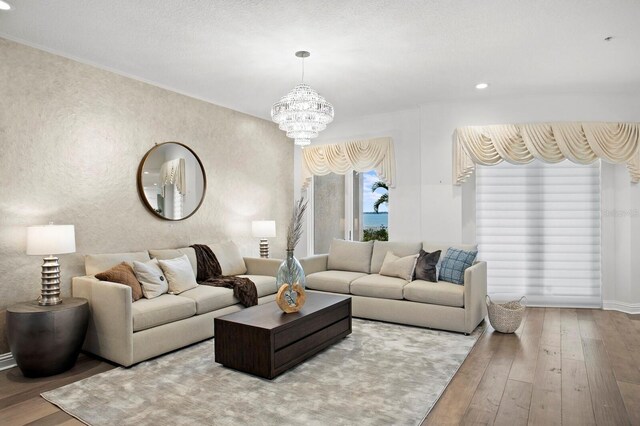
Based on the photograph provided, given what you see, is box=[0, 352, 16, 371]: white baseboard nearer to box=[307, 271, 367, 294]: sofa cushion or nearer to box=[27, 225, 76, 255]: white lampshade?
box=[27, 225, 76, 255]: white lampshade

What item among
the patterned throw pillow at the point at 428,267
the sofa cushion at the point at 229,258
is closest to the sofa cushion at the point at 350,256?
the patterned throw pillow at the point at 428,267

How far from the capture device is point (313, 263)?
211 inches

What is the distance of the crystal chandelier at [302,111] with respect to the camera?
3.62 m

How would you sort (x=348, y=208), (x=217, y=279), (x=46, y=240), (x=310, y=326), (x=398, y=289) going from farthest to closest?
(x=348, y=208) → (x=217, y=279) → (x=398, y=289) → (x=310, y=326) → (x=46, y=240)

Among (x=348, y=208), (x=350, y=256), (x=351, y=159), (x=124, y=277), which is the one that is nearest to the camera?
(x=124, y=277)

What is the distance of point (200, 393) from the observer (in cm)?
276

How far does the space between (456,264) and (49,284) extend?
3.84 metres

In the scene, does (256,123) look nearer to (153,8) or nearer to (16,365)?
(153,8)

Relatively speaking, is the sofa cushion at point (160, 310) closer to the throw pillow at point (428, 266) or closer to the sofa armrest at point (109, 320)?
the sofa armrest at point (109, 320)

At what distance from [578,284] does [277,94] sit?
4.48 meters

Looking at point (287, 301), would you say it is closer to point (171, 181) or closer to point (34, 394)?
point (34, 394)

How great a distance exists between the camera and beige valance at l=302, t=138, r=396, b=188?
5.86 metres

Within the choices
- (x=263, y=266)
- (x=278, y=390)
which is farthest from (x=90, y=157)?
Answer: (x=278, y=390)

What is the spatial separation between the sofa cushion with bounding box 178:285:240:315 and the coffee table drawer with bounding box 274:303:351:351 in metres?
1.12
